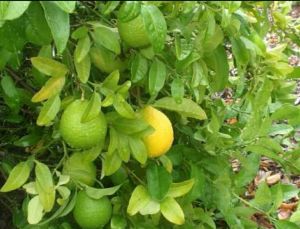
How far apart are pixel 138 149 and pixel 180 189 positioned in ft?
0.63

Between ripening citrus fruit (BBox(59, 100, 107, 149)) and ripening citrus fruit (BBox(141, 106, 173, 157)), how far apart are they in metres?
0.12

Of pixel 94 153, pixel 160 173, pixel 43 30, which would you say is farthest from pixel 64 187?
pixel 43 30

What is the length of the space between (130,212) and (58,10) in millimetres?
513

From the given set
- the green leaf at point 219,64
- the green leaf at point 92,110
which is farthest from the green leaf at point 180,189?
the green leaf at point 92,110

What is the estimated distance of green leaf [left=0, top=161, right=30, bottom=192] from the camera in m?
1.22

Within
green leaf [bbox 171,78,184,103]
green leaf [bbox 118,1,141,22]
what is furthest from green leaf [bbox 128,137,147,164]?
green leaf [bbox 118,1,141,22]

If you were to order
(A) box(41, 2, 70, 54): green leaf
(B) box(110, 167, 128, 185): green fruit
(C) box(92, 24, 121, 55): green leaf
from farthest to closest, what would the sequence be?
(B) box(110, 167, 128, 185): green fruit → (C) box(92, 24, 121, 55): green leaf → (A) box(41, 2, 70, 54): green leaf

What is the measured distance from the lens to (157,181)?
1292 millimetres

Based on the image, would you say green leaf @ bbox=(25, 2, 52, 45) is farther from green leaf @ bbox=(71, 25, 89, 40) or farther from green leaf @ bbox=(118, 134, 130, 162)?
green leaf @ bbox=(118, 134, 130, 162)

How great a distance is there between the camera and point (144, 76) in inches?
47.1

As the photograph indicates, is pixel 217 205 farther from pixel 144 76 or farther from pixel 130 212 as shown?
pixel 144 76

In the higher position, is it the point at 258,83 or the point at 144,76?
the point at 144,76

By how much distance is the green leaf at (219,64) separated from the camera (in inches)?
49.9

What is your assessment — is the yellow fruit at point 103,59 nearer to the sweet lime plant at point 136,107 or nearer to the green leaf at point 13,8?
the sweet lime plant at point 136,107
